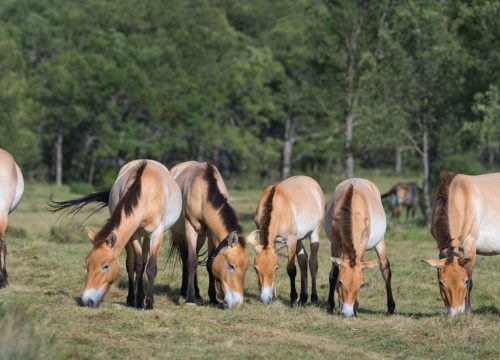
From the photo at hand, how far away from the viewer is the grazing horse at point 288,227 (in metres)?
10.8

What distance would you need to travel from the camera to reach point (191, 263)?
37.3 ft

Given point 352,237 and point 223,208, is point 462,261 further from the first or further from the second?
point 223,208

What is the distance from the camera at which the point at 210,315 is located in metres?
10.3

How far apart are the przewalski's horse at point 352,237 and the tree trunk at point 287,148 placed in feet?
128

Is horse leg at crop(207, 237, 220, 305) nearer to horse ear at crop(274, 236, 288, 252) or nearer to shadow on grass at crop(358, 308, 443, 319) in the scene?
horse ear at crop(274, 236, 288, 252)

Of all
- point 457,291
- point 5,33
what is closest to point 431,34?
point 457,291

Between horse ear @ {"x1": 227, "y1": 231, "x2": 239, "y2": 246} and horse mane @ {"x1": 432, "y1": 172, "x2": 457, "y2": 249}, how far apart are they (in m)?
2.62

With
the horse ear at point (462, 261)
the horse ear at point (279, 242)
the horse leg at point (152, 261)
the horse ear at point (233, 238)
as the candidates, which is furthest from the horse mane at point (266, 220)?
the horse ear at point (462, 261)

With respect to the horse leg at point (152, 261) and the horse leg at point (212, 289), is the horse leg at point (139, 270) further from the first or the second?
the horse leg at point (212, 289)

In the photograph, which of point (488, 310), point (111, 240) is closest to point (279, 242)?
point (111, 240)

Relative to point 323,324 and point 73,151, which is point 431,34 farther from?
point 73,151

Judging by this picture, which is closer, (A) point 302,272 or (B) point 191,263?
(B) point 191,263

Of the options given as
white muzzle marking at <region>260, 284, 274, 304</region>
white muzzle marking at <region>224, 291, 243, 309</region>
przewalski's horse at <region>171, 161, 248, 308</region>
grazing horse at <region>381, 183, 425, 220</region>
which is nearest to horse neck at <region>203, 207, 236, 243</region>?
przewalski's horse at <region>171, 161, 248, 308</region>

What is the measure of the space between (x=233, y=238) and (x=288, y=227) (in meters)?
1.16
